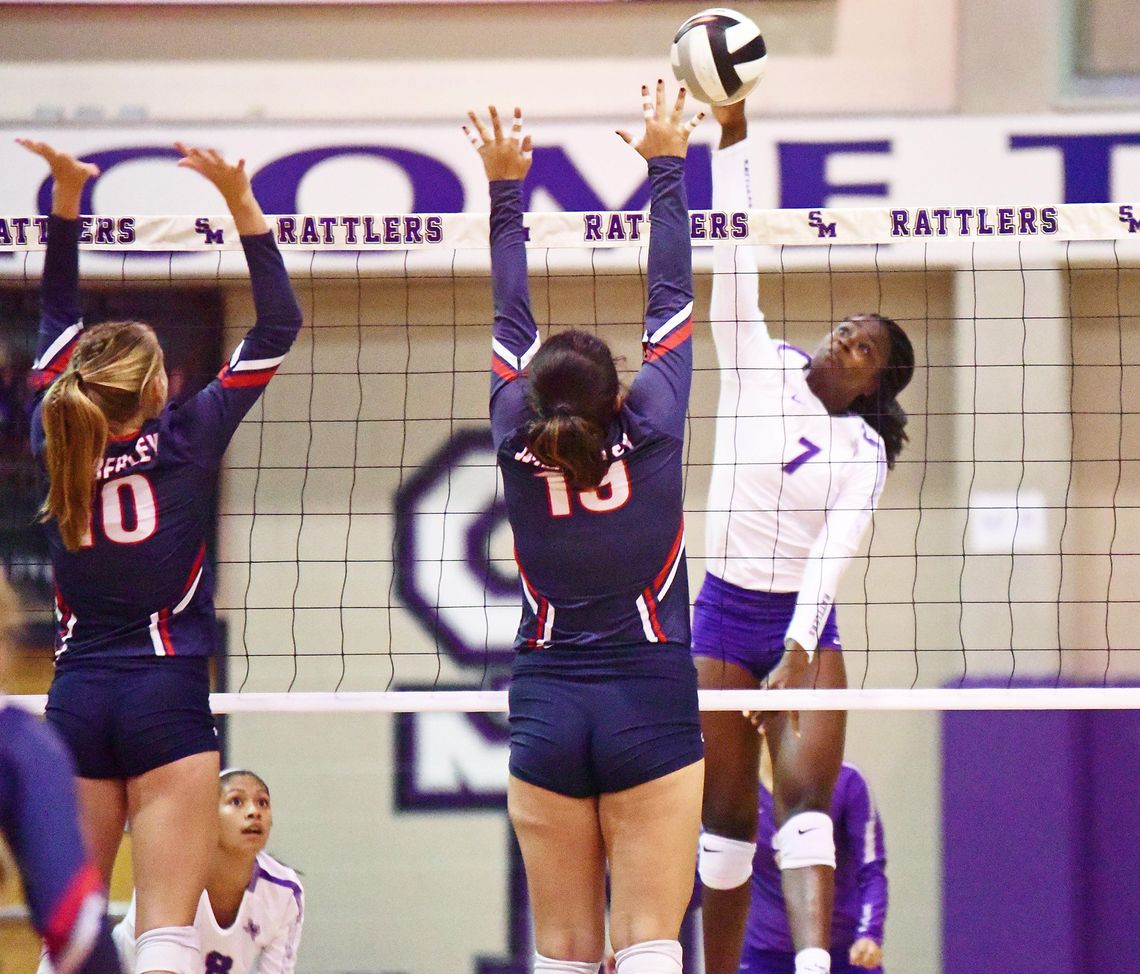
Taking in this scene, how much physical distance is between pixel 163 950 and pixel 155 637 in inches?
27.8

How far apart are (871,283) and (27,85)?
12.8ft

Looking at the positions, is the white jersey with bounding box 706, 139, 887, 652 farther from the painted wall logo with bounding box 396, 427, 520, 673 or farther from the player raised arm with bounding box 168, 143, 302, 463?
the painted wall logo with bounding box 396, 427, 520, 673

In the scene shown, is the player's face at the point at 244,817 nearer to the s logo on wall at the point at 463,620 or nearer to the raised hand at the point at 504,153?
the s logo on wall at the point at 463,620

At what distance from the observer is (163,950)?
3.28 metres

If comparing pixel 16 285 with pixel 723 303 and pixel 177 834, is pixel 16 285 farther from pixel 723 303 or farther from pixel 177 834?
pixel 177 834

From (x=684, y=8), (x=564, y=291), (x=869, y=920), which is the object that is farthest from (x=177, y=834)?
(x=684, y=8)

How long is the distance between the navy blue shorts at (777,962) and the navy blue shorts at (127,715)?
118 inches

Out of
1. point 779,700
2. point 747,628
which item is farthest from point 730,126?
point 779,700

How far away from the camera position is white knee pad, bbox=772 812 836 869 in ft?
15.4

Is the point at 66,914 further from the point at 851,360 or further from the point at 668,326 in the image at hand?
the point at 851,360

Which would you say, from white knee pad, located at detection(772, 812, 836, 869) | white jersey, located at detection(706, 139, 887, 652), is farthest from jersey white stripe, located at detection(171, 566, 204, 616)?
white knee pad, located at detection(772, 812, 836, 869)

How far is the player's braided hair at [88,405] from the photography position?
10.8 ft

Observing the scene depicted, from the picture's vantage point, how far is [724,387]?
4.76m

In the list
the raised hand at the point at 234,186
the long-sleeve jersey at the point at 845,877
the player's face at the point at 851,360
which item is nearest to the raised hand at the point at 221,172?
the raised hand at the point at 234,186
